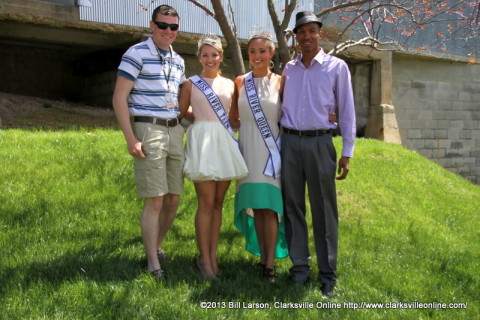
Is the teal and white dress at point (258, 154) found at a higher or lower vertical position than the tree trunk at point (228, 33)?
lower

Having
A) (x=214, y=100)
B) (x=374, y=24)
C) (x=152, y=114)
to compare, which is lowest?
(x=152, y=114)

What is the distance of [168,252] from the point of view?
4.62m

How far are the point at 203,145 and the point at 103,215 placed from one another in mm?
1817

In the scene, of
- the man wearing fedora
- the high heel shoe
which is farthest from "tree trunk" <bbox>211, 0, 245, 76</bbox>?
the high heel shoe

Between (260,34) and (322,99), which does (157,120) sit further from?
(322,99)

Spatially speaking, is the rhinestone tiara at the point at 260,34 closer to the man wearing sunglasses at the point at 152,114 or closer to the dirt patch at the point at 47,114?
the man wearing sunglasses at the point at 152,114

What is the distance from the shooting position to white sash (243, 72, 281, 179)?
4.04 metres

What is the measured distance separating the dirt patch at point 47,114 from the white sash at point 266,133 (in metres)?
6.51

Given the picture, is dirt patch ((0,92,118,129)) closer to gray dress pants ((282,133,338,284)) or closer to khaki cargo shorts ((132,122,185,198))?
khaki cargo shorts ((132,122,185,198))

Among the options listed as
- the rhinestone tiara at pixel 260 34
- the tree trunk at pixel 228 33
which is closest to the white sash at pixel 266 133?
the rhinestone tiara at pixel 260 34

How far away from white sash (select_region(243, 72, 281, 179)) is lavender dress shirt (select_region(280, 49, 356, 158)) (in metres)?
0.16

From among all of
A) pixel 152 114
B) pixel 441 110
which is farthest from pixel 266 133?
pixel 441 110

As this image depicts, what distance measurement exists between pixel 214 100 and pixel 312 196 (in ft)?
3.40

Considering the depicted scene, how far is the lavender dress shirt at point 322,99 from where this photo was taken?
13.2 feet
